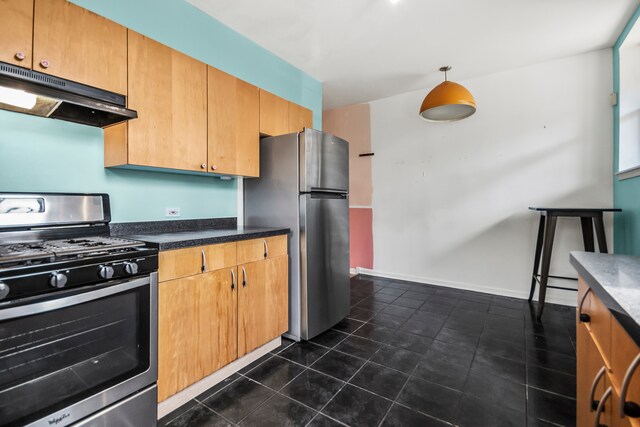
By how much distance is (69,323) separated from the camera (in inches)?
44.7

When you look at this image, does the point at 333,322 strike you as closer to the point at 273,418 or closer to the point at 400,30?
the point at 273,418

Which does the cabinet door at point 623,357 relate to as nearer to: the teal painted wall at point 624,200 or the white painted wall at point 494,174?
the teal painted wall at point 624,200

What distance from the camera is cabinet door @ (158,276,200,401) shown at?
58.2 inches

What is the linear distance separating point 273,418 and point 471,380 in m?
1.27

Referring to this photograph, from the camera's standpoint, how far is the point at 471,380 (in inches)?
72.4

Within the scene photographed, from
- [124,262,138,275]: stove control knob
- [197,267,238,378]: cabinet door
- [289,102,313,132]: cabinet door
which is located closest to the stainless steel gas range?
[124,262,138,275]: stove control knob

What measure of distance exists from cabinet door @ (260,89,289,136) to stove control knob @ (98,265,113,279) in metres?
1.62

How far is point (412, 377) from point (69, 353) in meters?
1.85

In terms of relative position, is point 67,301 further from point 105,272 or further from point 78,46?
point 78,46

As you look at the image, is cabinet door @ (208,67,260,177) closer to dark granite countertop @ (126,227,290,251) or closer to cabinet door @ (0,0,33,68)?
dark granite countertop @ (126,227,290,251)

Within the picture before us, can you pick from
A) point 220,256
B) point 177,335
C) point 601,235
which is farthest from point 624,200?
point 177,335

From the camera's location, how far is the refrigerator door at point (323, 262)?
2330 mm

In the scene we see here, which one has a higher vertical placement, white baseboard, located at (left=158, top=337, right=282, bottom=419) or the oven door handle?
the oven door handle

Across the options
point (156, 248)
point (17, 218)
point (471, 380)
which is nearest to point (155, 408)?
point (156, 248)
